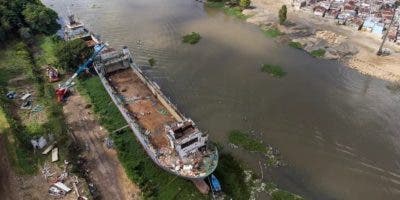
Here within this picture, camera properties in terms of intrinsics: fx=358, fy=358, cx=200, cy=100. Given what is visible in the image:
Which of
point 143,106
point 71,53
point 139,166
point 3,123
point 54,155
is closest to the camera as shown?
point 139,166

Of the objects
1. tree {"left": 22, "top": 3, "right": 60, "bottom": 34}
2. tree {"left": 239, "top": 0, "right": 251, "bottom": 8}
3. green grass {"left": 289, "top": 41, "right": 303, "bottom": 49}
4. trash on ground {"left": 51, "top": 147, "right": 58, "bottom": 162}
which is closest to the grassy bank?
trash on ground {"left": 51, "top": 147, "right": 58, "bottom": 162}

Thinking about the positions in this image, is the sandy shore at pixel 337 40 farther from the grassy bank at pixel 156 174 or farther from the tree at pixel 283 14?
the grassy bank at pixel 156 174

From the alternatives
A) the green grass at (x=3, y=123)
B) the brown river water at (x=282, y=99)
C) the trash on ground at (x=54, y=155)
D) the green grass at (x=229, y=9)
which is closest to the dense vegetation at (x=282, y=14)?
the brown river water at (x=282, y=99)

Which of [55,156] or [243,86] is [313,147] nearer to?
[243,86]

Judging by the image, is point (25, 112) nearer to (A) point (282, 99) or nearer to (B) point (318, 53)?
(A) point (282, 99)

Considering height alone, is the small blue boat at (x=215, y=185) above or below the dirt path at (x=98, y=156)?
above

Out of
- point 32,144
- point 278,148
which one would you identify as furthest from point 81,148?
point 278,148

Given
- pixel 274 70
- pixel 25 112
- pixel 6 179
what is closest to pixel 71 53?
pixel 25 112
